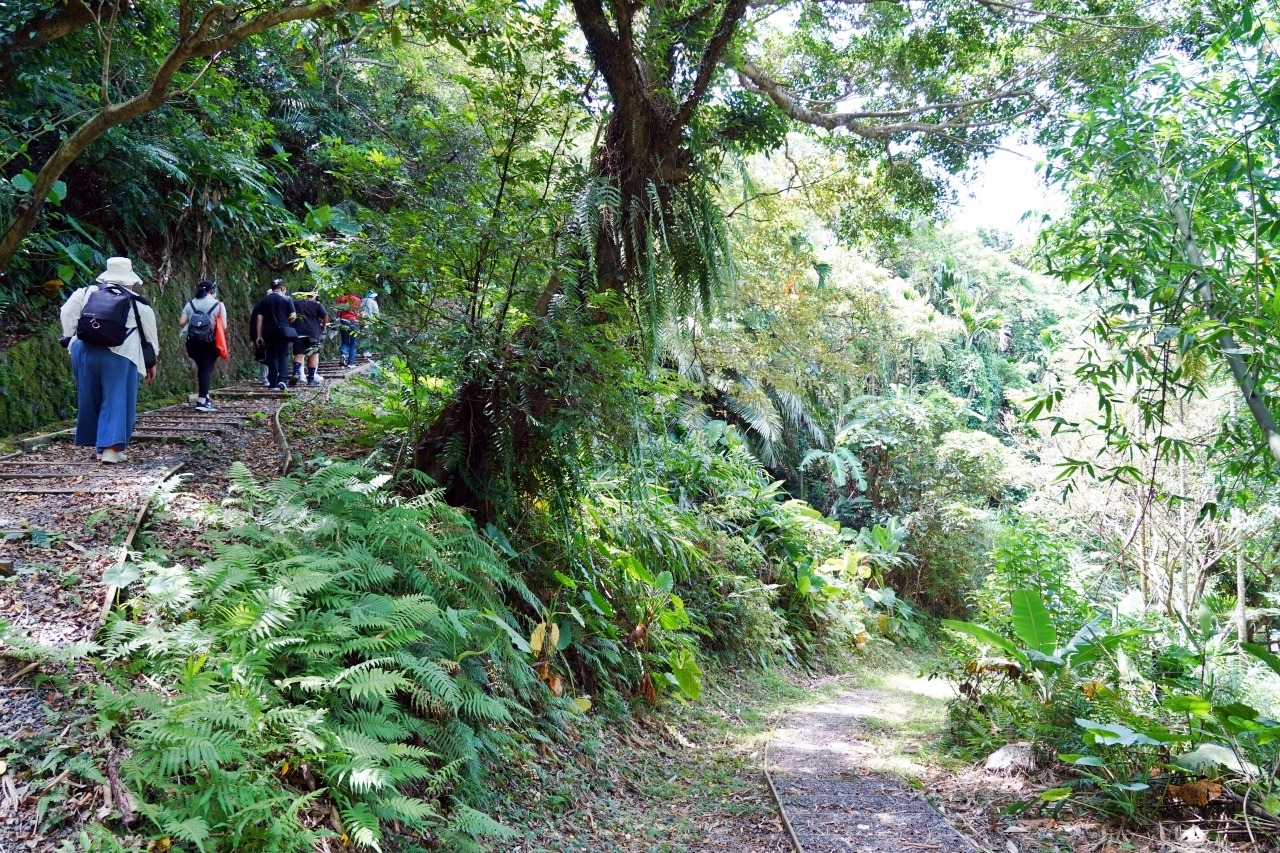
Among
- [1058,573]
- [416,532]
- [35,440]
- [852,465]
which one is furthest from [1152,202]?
[852,465]

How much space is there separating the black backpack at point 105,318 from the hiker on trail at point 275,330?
14.1 feet

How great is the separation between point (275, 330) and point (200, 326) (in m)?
2.09

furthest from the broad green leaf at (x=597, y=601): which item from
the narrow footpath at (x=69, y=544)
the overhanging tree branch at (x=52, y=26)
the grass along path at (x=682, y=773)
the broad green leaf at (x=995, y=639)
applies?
the overhanging tree branch at (x=52, y=26)

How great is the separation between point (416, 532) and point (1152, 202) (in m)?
4.65

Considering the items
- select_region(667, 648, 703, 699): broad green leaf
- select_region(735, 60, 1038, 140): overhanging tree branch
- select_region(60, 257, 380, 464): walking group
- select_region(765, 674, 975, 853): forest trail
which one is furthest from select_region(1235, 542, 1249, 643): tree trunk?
select_region(60, 257, 380, 464): walking group

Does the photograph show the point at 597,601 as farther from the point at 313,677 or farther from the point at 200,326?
the point at 200,326

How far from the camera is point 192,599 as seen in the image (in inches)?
140

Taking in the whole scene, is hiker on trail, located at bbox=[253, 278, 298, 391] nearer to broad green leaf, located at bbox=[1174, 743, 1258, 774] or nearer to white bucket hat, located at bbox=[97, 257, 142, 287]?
white bucket hat, located at bbox=[97, 257, 142, 287]

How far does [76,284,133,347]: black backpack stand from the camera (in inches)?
235

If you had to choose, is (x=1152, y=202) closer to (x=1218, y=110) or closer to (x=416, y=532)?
(x=1218, y=110)

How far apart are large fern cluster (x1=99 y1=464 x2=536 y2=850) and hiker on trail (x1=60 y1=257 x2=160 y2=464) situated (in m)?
2.29

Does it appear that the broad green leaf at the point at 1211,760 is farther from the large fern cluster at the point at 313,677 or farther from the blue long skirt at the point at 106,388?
the blue long skirt at the point at 106,388

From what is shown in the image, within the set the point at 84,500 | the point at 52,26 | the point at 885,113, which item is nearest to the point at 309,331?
the point at 52,26

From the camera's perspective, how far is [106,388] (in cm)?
611
